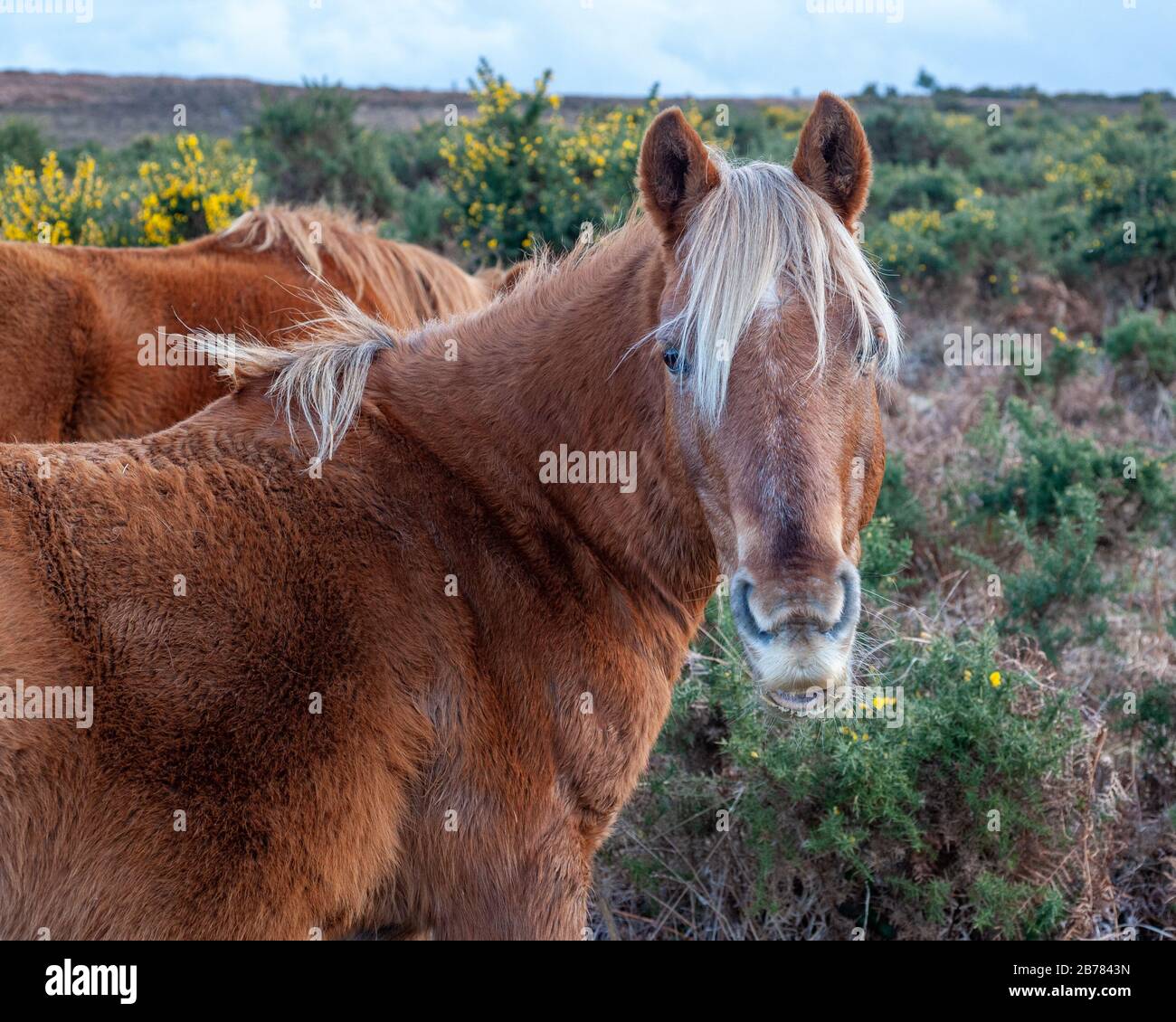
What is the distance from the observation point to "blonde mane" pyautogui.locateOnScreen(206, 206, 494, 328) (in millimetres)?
6082

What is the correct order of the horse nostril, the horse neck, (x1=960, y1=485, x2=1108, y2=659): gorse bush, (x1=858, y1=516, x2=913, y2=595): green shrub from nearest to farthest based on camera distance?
1. the horse nostril
2. the horse neck
3. (x1=858, y1=516, x2=913, y2=595): green shrub
4. (x1=960, y1=485, x2=1108, y2=659): gorse bush

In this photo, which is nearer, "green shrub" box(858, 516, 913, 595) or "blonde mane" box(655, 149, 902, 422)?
"blonde mane" box(655, 149, 902, 422)

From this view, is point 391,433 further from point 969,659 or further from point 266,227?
point 266,227

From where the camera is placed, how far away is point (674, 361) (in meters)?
2.66

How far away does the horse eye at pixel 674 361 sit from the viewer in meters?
2.63

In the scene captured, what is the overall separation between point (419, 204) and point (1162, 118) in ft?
46.7

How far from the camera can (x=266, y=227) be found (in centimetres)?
612

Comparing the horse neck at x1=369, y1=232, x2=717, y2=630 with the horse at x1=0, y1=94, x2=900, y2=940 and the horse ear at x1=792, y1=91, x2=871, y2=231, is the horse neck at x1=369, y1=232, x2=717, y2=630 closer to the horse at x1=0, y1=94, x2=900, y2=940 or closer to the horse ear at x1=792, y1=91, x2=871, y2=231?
the horse at x1=0, y1=94, x2=900, y2=940

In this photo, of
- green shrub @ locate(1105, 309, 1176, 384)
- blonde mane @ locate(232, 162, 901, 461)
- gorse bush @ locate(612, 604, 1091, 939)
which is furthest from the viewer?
green shrub @ locate(1105, 309, 1176, 384)

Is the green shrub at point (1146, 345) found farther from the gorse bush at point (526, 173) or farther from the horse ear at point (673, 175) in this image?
the horse ear at point (673, 175)

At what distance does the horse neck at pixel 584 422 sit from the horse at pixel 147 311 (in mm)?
2175

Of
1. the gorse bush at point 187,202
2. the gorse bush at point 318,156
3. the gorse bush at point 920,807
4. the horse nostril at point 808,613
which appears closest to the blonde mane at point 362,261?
the gorse bush at point 187,202

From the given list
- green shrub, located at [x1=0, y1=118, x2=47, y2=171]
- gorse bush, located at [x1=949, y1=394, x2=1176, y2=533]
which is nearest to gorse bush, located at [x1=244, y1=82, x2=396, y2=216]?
green shrub, located at [x1=0, y1=118, x2=47, y2=171]
